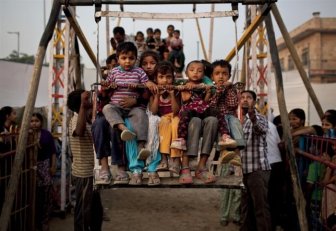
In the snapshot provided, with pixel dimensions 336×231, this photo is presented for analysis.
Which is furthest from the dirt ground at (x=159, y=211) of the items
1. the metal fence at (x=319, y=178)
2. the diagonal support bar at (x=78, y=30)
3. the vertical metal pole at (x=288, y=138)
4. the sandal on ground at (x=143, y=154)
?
the sandal on ground at (x=143, y=154)

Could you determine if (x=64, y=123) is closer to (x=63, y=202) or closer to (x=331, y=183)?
(x=63, y=202)

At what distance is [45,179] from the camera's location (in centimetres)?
563

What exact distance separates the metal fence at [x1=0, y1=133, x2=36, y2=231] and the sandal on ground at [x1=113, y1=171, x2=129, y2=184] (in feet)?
4.12

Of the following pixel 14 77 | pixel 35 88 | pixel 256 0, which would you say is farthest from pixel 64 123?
pixel 14 77

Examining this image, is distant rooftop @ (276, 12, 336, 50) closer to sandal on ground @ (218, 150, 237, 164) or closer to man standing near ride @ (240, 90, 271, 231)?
→ man standing near ride @ (240, 90, 271, 231)

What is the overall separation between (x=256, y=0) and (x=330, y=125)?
6.57 ft

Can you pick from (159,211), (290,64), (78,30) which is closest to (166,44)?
(159,211)

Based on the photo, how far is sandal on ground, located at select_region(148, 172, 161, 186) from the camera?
11.7 ft

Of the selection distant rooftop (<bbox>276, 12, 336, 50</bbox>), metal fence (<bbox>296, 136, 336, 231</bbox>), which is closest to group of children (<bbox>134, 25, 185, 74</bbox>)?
metal fence (<bbox>296, 136, 336, 231</bbox>)

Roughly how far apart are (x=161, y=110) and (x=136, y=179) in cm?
77

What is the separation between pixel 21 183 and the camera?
15.1ft

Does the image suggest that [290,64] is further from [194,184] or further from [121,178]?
[121,178]

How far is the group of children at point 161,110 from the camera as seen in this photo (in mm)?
3650

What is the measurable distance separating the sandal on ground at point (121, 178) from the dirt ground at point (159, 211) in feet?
8.91
